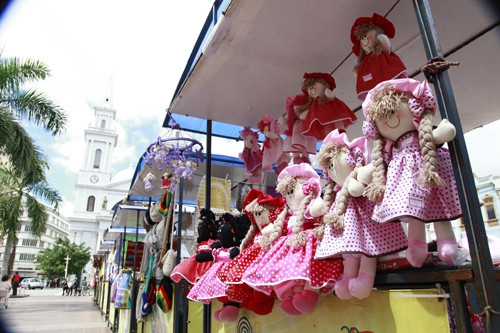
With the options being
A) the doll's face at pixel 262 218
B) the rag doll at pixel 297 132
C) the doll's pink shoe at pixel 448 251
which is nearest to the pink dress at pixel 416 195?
the doll's pink shoe at pixel 448 251

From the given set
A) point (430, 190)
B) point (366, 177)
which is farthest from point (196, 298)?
point (430, 190)

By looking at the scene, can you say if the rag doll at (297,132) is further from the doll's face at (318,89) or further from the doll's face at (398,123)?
the doll's face at (398,123)

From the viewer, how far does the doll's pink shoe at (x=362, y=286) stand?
149 centimetres

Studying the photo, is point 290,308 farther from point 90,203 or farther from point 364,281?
point 90,203

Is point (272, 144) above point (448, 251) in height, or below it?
above

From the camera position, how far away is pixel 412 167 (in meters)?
1.46

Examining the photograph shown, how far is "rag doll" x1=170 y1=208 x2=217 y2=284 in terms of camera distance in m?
3.29

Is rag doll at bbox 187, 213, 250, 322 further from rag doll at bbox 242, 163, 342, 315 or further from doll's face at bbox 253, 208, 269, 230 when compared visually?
rag doll at bbox 242, 163, 342, 315

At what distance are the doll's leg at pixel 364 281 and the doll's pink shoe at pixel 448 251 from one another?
295 millimetres

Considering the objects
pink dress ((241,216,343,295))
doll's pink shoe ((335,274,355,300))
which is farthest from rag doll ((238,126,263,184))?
doll's pink shoe ((335,274,355,300))

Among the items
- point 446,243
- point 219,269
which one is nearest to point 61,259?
point 219,269

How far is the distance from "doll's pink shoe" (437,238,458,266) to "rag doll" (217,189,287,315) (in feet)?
3.59

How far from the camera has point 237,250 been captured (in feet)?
9.38

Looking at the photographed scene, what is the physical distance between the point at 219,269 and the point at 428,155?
6.54 feet
